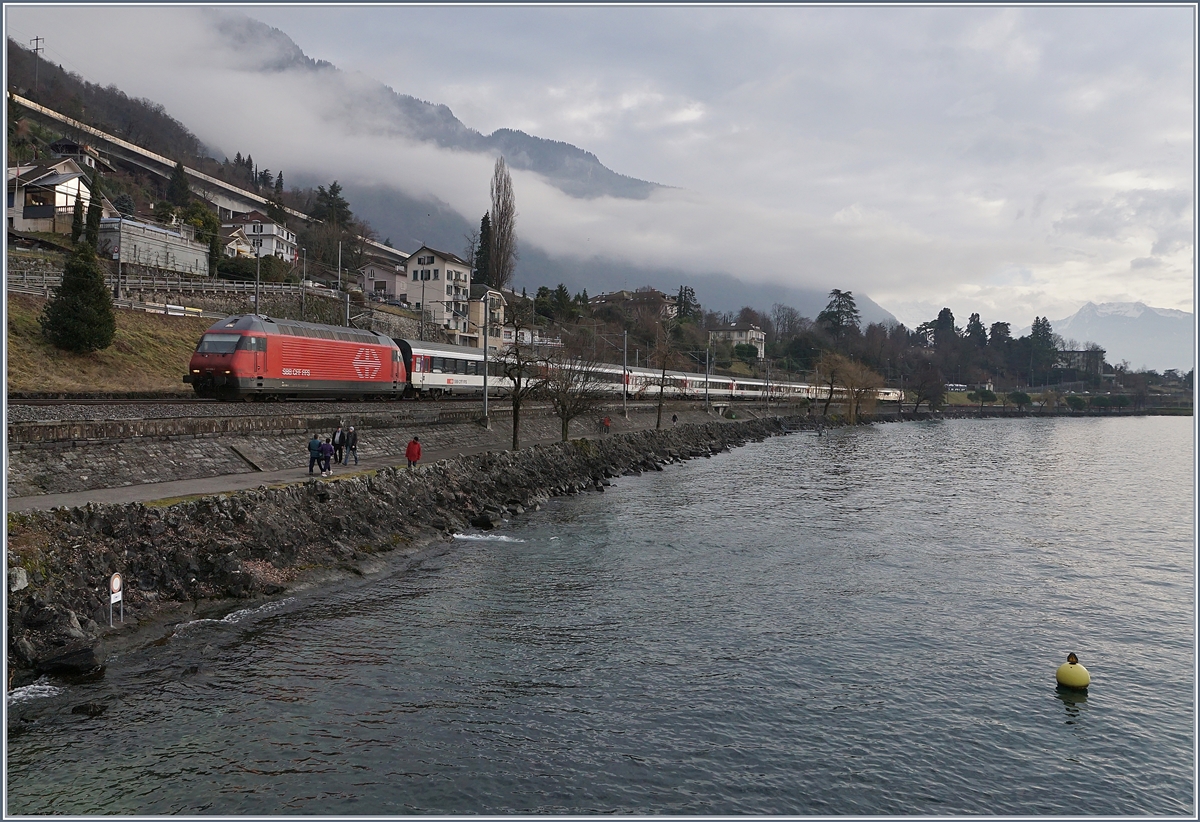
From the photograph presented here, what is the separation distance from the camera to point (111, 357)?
1602 inches

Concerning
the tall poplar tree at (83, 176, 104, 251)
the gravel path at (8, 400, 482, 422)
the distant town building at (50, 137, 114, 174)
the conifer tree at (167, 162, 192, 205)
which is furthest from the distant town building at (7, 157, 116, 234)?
the gravel path at (8, 400, 482, 422)

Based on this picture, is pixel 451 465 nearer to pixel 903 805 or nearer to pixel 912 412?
pixel 903 805

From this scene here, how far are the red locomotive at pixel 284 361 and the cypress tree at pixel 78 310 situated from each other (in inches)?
278

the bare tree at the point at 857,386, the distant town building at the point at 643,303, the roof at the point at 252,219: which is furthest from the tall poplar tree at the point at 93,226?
the bare tree at the point at 857,386

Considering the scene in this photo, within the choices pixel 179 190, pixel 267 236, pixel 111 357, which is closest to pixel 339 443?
pixel 111 357

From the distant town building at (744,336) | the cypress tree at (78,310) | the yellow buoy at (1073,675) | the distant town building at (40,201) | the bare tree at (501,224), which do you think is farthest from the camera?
the distant town building at (744,336)

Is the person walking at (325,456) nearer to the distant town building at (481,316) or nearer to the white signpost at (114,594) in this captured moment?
the white signpost at (114,594)

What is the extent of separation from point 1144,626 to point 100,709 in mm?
23356

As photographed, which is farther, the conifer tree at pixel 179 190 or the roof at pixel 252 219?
the roof at pixel 252 219

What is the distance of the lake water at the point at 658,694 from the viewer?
10734 mm

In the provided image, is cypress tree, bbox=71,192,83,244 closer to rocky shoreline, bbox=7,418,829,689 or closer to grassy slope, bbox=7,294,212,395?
grassy slope, bbox=7,294,212,395

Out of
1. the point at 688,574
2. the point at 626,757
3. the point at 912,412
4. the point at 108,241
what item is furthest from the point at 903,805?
the point at 912,412

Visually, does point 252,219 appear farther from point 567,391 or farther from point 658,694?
point 658,694

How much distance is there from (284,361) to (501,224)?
175 feet
